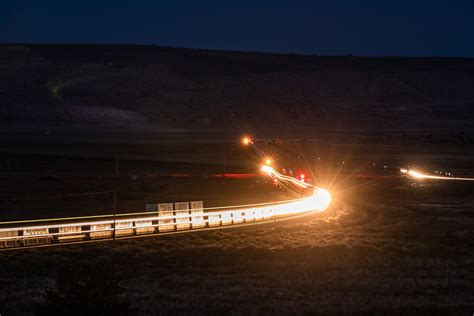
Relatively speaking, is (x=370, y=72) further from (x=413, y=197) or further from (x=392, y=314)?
(x=392, y=314)

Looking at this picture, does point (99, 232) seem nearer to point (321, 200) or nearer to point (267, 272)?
point (267, 272)

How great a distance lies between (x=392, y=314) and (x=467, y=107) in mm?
155123

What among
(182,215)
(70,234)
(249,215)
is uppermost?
(249,215)

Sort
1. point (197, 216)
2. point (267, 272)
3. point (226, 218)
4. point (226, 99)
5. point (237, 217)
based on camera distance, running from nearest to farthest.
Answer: point (267, 272)
point (197, 216)
point (226, 218)
point (237, 217)
point (226, 99)

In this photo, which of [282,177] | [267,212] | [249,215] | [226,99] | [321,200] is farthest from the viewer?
[226,99]

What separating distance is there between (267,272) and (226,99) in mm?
144553

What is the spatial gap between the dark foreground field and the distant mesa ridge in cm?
10189

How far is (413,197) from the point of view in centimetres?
3816

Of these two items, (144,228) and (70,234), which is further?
(144,228)

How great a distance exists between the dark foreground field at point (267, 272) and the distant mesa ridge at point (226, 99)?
10189cm

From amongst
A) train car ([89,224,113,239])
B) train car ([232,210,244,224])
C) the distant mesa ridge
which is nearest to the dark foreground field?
train car ([89,224,113,239])

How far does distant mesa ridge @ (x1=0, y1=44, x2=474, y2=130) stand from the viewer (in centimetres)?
13675

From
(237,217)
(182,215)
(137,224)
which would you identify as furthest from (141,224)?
(237,217)

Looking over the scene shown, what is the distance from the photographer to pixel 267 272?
18.9 m
